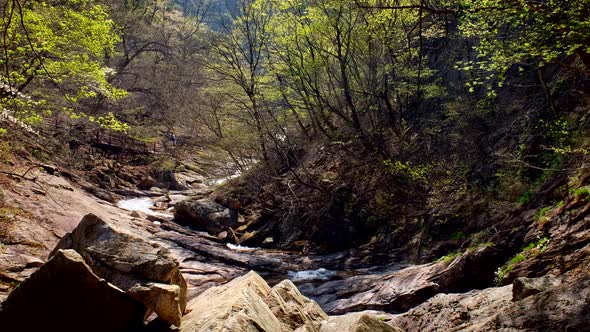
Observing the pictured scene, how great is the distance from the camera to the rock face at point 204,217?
20031mm

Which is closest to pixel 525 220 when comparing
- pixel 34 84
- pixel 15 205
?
pixel 15 205

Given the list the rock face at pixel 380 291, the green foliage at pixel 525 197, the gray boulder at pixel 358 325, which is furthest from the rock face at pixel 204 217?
the gray boulder at pixel 358 325

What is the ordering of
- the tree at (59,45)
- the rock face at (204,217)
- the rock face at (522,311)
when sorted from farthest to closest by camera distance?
the rock face at (204,217)
the tree at (59,45)
the rock face at (522,311)

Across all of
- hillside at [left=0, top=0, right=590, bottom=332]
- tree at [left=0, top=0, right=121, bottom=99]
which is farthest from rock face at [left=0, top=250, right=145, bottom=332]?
tree at [left=0, top=0, right=121, bottom=99]

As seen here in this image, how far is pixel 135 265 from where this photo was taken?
541cm

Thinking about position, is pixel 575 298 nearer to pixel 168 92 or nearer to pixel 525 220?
pixel 525 220

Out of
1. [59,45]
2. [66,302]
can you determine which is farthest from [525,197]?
[59,45]

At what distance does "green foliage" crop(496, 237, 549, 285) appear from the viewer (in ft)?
25.1

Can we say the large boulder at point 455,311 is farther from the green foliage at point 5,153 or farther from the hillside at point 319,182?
the green foliage at point 5,153

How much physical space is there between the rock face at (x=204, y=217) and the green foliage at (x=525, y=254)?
13.9 m

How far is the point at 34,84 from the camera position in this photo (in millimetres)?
17469

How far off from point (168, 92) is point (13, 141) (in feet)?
67.4

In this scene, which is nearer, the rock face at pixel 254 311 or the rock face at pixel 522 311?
the rock face at pixel 522 311

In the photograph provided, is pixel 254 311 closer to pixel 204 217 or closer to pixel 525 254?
pixel 525 254
